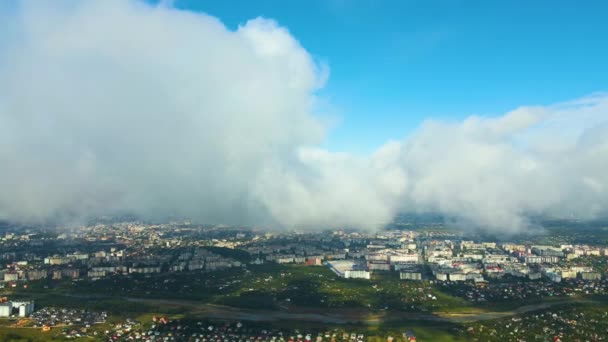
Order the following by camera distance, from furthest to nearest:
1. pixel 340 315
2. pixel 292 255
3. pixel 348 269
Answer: pixel 292 255 < pixel 348 269 < pixel 340 315

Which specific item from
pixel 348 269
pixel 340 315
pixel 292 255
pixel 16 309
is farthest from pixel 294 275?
pixel 16 309

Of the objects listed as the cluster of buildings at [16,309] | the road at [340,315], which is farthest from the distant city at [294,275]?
the road at [340,315]

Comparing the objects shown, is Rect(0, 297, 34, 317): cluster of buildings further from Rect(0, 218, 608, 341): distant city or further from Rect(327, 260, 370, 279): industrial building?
Rect(327, 260, 370, 279): industrial building

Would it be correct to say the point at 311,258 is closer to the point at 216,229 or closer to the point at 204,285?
the point at 204,285

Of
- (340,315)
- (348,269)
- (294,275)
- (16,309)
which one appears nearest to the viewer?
(16,309)

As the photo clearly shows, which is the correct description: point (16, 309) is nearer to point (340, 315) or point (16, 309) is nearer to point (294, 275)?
point (340, 315)

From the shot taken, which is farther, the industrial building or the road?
the industrial building

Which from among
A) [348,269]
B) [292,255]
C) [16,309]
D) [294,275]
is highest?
[292,255]

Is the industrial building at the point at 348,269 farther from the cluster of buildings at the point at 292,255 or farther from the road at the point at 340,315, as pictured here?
the road at the point at 340,315

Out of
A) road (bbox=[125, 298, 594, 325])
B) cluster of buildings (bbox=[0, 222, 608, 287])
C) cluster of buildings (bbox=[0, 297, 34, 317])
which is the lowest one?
road (bbox=[125, 298, 594, 325])

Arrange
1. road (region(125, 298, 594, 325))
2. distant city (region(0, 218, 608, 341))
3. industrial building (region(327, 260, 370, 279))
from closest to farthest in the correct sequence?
road (region(125, 298, 594, 325)) → distant city (region(0, 218, 608, 341)) → industrial building (region(327, 260, 370, 279))

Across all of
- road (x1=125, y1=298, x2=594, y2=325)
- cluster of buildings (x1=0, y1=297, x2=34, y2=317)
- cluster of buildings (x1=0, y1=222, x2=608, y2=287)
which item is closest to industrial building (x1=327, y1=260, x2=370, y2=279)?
cluster of buildings (x1=0, y1=222, x2=608, y2=287)

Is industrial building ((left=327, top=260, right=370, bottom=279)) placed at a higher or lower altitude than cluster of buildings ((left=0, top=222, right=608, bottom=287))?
lower
